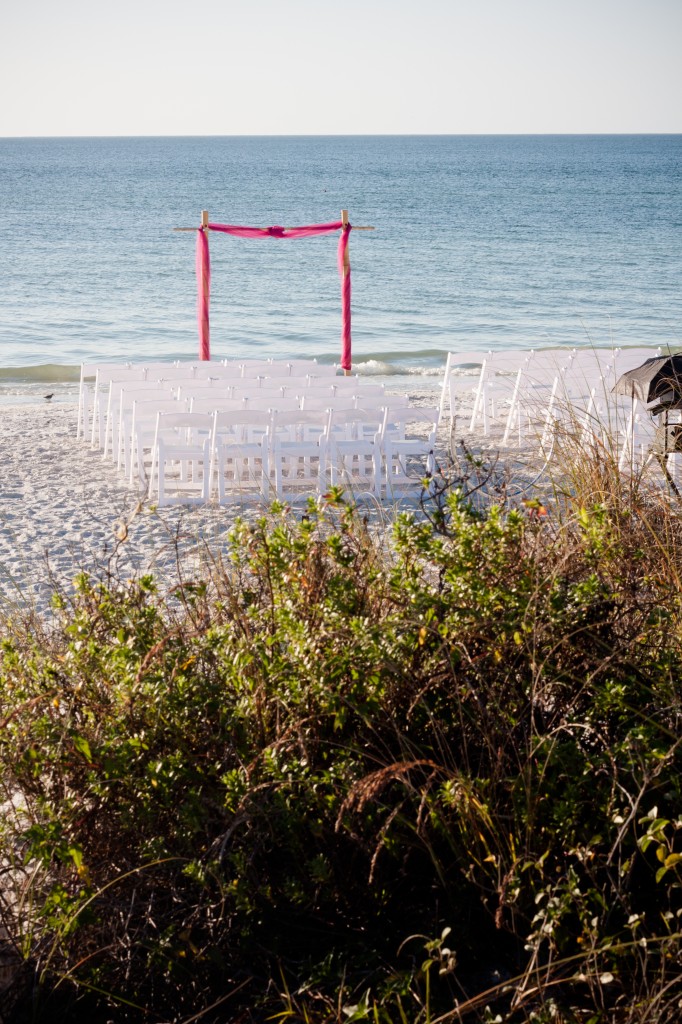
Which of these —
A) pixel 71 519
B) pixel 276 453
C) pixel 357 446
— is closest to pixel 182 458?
pixel 276 453

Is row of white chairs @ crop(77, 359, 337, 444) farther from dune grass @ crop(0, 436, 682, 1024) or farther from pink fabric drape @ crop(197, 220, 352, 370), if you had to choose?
dune grass @ crop(0, 436, 682, 1024)

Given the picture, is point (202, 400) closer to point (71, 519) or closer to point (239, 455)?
point (239, 455)

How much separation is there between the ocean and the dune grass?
397 inches

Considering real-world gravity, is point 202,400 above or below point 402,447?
above


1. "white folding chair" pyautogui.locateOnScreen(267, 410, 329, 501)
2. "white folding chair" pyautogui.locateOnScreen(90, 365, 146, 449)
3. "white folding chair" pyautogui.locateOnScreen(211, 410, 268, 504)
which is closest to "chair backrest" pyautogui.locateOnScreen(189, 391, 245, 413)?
"white folding chair" pyautogui.locateOnScreen(211, 410, 268, 504)

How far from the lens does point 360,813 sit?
2453 mm

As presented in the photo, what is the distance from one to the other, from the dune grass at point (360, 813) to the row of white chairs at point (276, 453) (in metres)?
5.29

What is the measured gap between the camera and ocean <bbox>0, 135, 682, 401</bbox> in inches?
924

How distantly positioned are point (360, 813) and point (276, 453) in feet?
21.0

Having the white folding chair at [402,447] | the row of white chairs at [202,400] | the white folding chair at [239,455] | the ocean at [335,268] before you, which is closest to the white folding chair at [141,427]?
the row of white chairs at [202,400]

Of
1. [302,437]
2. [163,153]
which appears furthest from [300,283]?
[163,153]

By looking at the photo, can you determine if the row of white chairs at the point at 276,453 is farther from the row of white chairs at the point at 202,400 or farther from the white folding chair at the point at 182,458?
the row of white chairs at the point at 202,400

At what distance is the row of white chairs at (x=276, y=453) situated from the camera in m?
8.53

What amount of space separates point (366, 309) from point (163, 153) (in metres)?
82.9
